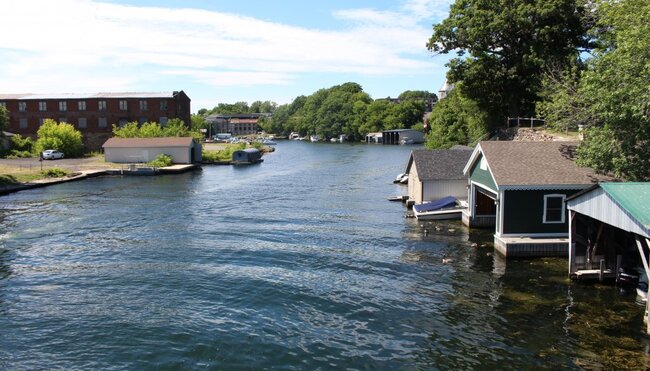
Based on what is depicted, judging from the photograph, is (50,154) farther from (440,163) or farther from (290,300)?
(290,300)

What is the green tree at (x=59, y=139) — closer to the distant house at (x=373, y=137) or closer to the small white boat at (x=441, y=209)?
the small white boat at (x=441, y=209)

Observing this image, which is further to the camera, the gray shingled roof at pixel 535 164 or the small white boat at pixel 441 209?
the small white boat at pixel 441 209

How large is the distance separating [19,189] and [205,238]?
3227 cm

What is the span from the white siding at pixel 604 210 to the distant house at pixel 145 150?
69.2 meters

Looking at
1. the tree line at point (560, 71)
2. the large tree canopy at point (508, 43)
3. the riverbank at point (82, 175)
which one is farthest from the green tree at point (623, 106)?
the riverbank at point (82, 175)

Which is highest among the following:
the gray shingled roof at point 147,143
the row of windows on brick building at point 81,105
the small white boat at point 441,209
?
the row of windows on brick building at point 81,105

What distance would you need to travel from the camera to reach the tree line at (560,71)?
25.3m

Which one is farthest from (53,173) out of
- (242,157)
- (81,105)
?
(81,105)

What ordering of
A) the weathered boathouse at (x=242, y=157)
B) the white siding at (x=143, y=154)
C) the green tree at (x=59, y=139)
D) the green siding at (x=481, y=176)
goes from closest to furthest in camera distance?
the green siding at (x=481, y=176)
the white siding at (x=143, y=154)
the green tree at (x=59, y=139)
the weathered boathouse at (x=242, y=157)

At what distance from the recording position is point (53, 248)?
102 feet

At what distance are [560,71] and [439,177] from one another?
1232cm

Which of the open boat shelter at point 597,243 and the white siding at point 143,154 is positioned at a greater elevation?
the white siding at point 143,154

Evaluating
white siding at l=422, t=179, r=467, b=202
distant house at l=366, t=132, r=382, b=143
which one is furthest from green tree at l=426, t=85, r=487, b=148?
distant house at l=366, t=132, r=382, b=143

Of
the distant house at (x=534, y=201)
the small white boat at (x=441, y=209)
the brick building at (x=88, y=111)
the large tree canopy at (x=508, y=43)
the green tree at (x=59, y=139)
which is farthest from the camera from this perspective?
the brick building at (x=88, y=111)
